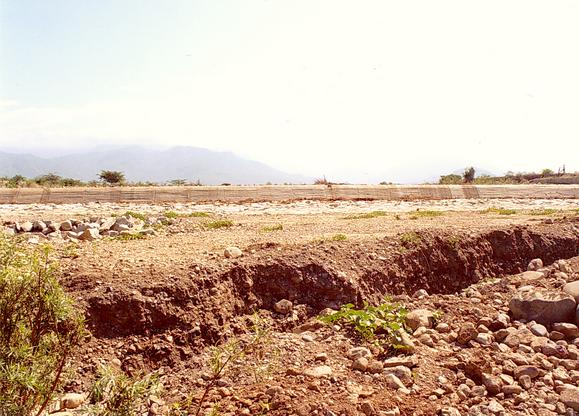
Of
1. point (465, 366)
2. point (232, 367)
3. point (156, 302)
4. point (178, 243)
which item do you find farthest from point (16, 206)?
point (465, 366)

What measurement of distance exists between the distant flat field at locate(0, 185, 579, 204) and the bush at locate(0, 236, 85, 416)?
1518 cm

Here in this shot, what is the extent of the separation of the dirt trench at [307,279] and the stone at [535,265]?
0.18 metres

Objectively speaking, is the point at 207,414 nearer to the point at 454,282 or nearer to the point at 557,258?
the point at 454,282

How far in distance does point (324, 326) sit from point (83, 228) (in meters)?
5.68

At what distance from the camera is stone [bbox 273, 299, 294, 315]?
5.77 metres

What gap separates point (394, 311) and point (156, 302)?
8.43ft

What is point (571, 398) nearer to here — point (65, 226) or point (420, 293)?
point (420, 293)

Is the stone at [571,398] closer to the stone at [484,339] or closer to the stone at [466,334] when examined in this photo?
the stone at [484,339]

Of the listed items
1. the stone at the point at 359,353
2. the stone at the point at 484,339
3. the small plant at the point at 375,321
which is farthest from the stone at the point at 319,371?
the stone at the point at 484,339

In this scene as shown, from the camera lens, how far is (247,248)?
718 centimetres

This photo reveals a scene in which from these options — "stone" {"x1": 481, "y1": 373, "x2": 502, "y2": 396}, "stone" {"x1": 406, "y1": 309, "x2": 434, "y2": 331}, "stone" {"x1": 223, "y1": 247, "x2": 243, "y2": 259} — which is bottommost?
"stone" {"x1": 481, "y1": 373, "x2": 502, "y2": 396}

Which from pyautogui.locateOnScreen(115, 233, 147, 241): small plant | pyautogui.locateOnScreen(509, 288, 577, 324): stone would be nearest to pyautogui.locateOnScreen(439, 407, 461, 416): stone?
pyautogui.locateOnScreen(509, 288, 577, 324): stone

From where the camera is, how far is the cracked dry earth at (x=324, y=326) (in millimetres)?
4133

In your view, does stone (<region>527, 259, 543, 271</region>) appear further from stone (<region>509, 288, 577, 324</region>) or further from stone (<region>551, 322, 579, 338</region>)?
stone (<region>551, 322, 579, 338</region>)
